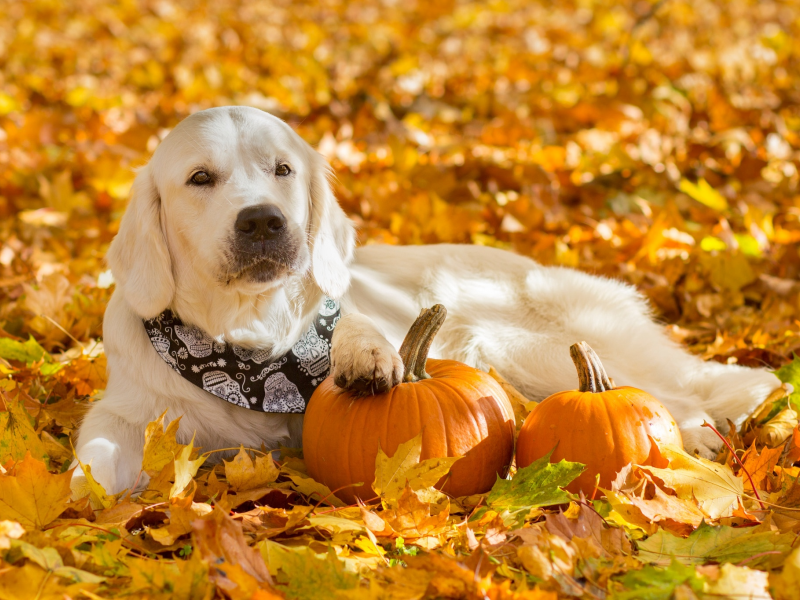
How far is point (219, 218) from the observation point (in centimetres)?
225

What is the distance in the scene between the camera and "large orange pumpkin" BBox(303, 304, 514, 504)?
2.04 meters

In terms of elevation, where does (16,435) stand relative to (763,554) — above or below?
below

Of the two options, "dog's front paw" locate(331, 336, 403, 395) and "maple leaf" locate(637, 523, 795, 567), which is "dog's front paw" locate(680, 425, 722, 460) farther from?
"dog's front paw" locate(331, 336, 403, 395)

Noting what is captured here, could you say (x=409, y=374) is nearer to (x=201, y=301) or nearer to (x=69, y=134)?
(x=201, y=301)

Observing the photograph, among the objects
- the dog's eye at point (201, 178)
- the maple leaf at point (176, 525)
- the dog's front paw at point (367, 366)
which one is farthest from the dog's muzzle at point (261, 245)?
the maple leaf at point (176, 525)

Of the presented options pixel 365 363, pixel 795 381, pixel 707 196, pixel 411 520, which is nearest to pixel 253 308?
pixel 365 363

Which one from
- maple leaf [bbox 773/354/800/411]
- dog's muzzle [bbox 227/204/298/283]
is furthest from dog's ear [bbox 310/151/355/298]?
maple leaf [bbox 773/354/800/411]

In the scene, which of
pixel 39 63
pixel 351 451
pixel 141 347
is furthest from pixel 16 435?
pixel 39 63

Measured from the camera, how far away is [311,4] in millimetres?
14031

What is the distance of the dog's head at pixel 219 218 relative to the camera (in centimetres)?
222

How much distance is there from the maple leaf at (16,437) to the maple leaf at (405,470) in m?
0.96

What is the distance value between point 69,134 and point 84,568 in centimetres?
560

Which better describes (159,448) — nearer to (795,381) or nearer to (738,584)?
(738,584)

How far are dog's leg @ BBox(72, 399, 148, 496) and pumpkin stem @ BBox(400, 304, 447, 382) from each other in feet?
2.72
